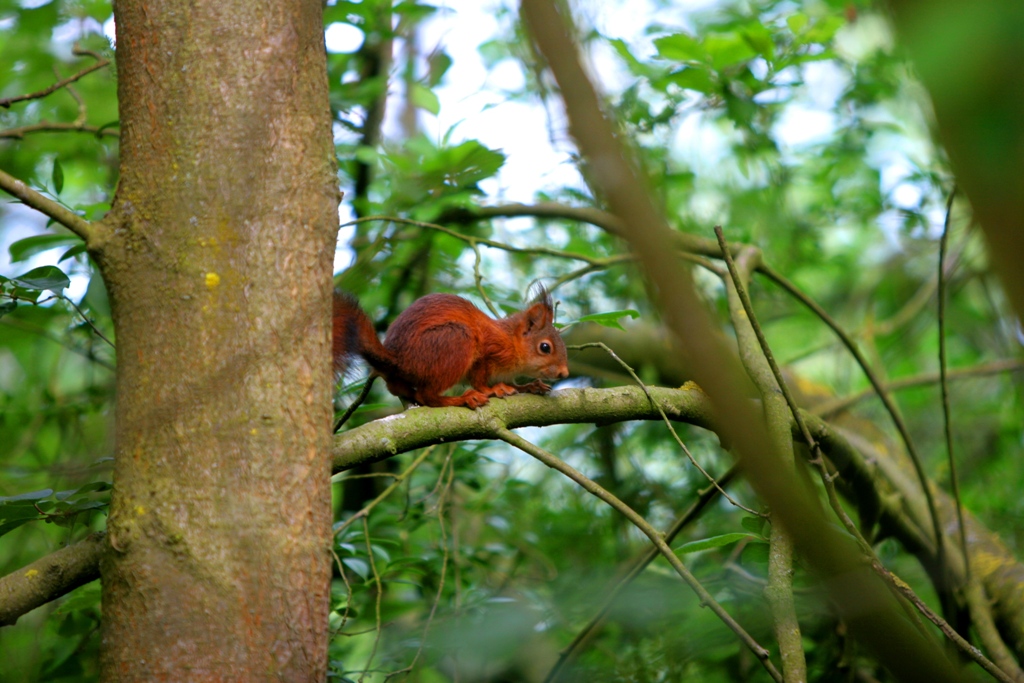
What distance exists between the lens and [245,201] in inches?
61.9

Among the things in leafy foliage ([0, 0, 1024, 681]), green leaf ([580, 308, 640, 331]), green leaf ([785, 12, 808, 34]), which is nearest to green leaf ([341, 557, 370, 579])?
leafy foliage ([0, 0, 1024, 681])

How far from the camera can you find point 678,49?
112 inches

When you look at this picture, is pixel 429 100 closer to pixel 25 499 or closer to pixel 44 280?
pixel 44 280

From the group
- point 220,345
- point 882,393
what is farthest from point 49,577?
point 882,393

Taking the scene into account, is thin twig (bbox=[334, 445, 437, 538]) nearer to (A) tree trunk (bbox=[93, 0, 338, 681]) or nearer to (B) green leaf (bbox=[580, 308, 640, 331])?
(B) green leaf (bbox=[580, 308, 640, 331])

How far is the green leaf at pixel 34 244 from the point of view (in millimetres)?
2439

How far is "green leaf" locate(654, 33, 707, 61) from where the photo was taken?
284 centimetres

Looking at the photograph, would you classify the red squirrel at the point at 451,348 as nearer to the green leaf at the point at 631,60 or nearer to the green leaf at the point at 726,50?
the green leaf at the point at 631,60

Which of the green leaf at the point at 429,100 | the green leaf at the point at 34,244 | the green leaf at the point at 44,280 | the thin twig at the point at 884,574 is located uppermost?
the green leaf at the point at 429,100

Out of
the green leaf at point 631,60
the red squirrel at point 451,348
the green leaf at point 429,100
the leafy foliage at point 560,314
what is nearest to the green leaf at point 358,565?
the leafy foliage at point 560,314

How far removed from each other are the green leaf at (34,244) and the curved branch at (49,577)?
1.17 m

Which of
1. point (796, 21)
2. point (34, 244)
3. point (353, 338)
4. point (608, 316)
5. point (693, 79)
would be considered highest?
point (796, 21)

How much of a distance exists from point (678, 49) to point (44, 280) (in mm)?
2111

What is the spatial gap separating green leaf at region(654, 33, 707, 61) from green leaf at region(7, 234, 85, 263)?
199 cm
